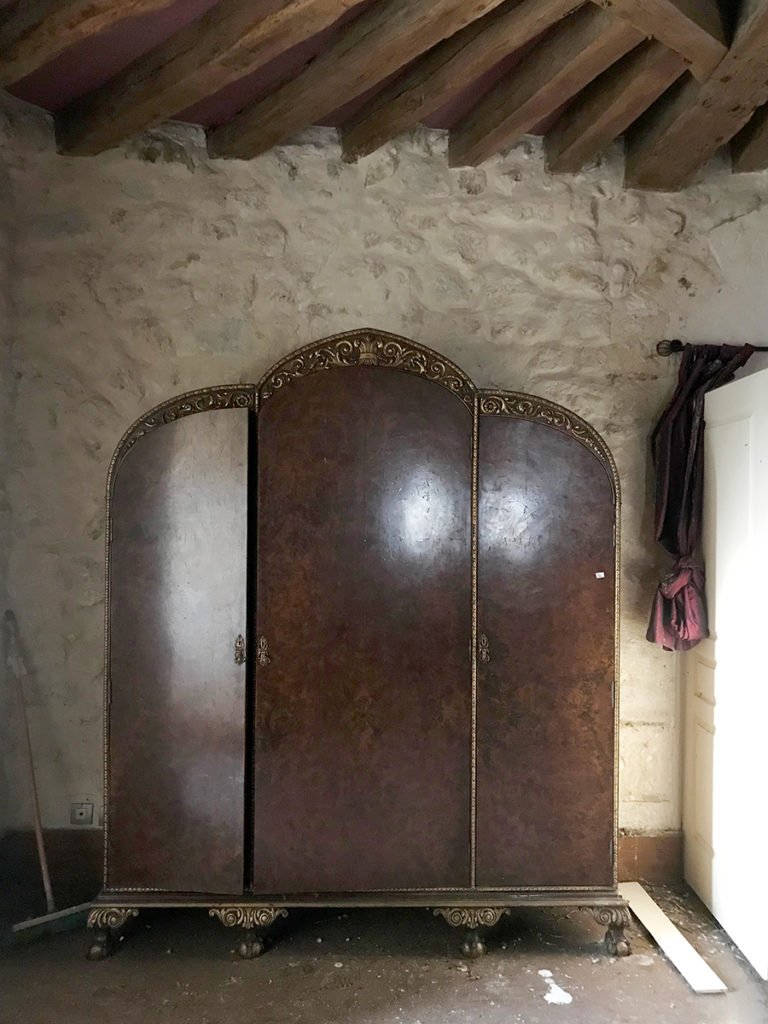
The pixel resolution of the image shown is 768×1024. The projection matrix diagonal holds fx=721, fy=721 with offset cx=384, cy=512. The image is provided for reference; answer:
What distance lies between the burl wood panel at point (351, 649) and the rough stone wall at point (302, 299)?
683mm

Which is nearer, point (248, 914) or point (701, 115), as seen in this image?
point (248, 914)

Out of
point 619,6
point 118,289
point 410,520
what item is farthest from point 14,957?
point 619,6

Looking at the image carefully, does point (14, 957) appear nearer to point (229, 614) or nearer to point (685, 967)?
point (229, 614)

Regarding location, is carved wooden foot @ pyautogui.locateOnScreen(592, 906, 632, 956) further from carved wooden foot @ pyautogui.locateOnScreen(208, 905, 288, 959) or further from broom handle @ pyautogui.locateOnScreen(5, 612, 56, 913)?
broom handle @ pyautogui.locateOnScreen(5, 612, 56, 913)

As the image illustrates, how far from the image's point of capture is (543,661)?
236cm

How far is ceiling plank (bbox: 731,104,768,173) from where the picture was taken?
2631 millimetres

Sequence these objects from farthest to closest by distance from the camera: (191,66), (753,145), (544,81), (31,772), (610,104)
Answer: (753,145) → (31,772) → (610,104) → (544,81) → (191,66)

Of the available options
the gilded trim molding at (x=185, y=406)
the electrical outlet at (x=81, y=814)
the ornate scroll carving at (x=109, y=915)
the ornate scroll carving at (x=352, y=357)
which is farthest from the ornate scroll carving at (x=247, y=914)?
the ornate scroll carving at (x=352, y=357)

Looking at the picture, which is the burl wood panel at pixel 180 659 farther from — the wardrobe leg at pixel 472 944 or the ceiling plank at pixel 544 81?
the ceiling plank at pixel 544 81

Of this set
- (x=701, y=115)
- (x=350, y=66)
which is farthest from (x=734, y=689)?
(x=350, y=66)

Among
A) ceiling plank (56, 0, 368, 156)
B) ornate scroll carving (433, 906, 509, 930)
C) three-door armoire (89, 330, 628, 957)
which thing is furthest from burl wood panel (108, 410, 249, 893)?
ceiling plank (56, 0, 368, 156)

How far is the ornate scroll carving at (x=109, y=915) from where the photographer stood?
2283 millimetres

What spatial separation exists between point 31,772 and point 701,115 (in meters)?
3.25

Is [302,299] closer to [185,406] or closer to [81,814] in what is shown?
[185,406]
